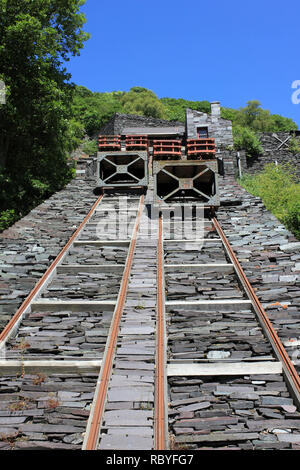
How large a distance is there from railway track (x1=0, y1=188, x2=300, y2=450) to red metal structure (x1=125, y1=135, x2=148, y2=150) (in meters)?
7.60

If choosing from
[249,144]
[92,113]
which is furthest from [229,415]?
[92,113]

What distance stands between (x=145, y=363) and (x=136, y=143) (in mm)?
11408

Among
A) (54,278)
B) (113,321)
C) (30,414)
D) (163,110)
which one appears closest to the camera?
(30,414)

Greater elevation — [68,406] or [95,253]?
[95,253]

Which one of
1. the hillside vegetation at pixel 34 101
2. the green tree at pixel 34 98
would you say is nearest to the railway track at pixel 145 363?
the hillside vegetation at pixel 34 101

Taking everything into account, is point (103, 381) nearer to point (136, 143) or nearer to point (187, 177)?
point (187, 177)

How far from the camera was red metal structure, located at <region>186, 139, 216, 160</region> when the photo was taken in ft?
41.6

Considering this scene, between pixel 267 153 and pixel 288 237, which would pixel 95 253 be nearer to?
pixel 288 237

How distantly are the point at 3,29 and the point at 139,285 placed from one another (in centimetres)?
1399

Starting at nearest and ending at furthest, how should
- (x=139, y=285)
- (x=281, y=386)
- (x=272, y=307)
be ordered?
(x=281, y=386) → (x=272, y=307) → (x=139, y=285)

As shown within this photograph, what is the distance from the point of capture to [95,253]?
9.02 metres

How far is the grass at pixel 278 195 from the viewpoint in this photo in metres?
13.0

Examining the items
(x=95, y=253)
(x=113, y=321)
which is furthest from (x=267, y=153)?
(x=113, y=321)

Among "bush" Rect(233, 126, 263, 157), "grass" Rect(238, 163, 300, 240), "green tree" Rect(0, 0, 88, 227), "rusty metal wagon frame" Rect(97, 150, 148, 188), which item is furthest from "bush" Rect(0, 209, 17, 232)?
"bush" Rect(233, 126, 263, 157)
